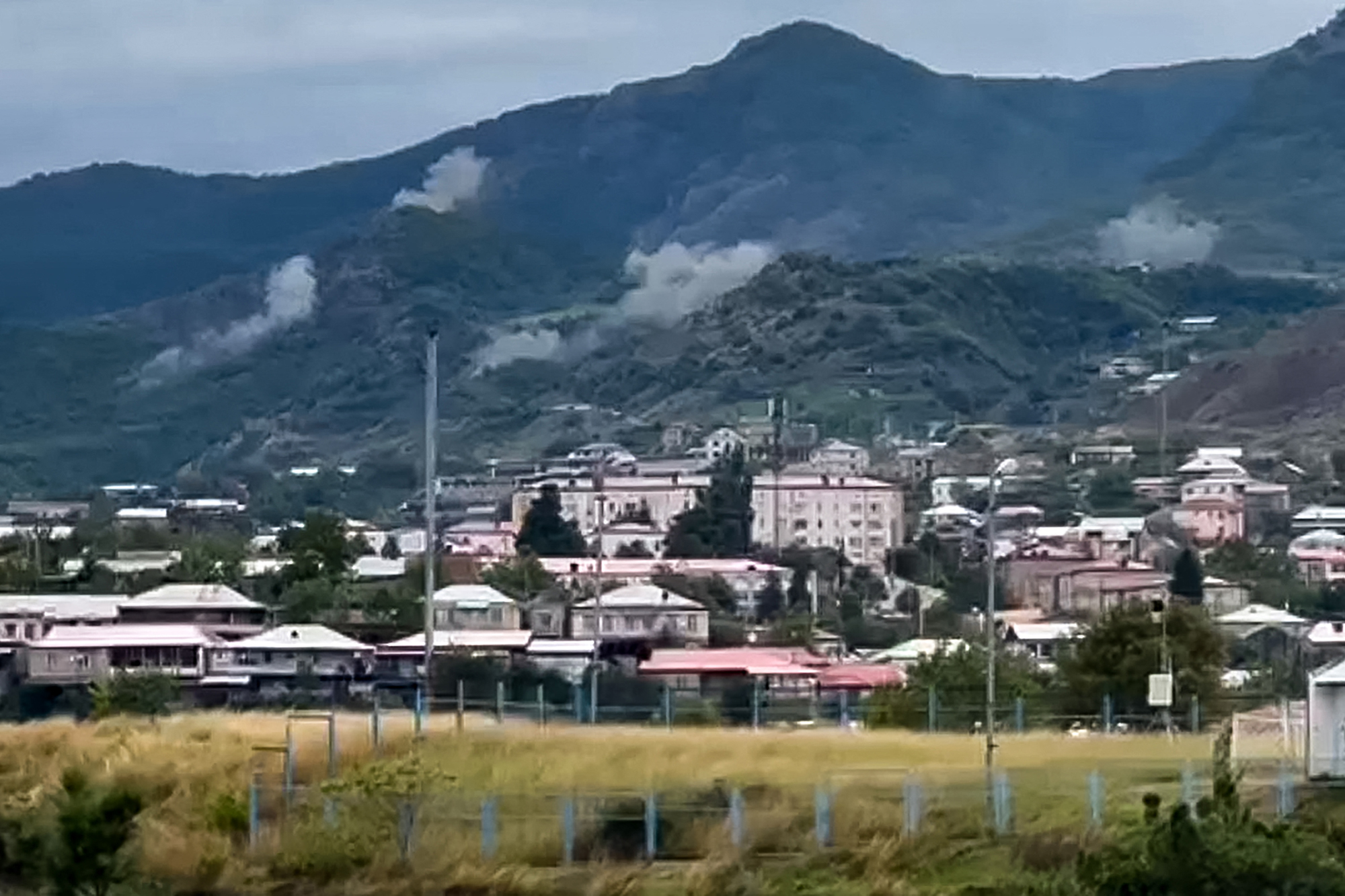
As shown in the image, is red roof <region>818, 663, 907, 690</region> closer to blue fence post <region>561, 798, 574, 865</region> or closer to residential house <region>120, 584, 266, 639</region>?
residential house <region>120, 584, 266, 639</region>

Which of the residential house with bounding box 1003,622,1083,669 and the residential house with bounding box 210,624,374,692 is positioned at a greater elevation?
the residential house with bounding box 1003,622,1083,669

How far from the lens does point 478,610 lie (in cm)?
7638

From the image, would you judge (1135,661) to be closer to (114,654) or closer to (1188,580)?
(114,654)

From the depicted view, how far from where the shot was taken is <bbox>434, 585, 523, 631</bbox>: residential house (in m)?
74.5

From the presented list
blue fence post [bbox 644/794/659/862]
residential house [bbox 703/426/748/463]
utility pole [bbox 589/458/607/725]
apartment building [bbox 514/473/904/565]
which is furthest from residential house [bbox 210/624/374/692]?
residential house [bbox 703/426/748/463]

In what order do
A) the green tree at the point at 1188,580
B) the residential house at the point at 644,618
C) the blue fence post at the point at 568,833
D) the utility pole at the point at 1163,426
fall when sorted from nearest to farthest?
the blue fence post at the point at 568,833 → the residential house at the point at 644,618 → the green tree at the point at 1188,580 → the utility pole at the point at 1163,426

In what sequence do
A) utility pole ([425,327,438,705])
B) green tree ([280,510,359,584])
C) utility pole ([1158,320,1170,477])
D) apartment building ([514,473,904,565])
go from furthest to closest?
utility pole ([1158,320,1170,477]) → apartment building ([514,473,904,565]) → green tree ([280,510,359,584]) → utility pole ([425,327,438,705])

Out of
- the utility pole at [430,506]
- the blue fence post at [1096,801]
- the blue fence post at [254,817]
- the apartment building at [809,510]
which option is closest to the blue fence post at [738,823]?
the blue fence post at [1096,801]

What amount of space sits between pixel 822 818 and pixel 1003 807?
154cm

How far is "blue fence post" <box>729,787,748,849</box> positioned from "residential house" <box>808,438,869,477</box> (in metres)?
104

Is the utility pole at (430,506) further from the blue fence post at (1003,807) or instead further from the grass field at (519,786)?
the blue fence post at (1003,807)

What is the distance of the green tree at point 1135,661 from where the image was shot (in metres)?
42.1

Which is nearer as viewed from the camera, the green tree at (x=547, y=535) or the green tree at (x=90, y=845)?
the green tree at (x=90, y=845)

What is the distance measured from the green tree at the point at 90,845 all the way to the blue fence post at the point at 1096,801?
7884 mm
